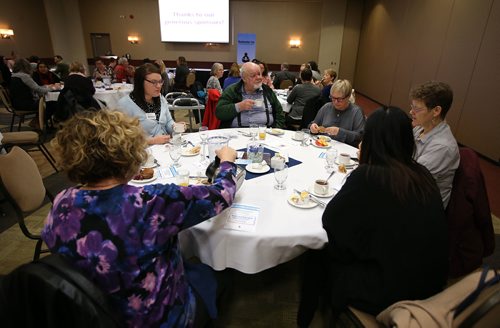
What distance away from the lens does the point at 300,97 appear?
471 cm

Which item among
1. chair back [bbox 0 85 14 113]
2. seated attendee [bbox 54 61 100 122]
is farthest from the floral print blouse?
chair back [bbox 0 85 14 113]

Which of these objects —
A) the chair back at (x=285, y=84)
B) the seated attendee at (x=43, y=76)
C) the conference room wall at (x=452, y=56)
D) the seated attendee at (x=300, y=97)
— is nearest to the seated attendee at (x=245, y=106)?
the seated attendee at (x=300, y=97)

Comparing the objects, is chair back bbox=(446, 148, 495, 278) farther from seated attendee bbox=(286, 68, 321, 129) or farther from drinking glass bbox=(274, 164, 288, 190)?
seated attendee bbox=(286, 68, 321, 129)

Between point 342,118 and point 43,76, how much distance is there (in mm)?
6526

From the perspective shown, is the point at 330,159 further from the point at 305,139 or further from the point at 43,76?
the point at 43,76

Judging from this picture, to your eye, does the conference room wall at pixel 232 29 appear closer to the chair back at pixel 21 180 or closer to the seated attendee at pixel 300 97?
the seated attendee at pixel 300 97

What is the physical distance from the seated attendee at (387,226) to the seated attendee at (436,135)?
0.63 meters

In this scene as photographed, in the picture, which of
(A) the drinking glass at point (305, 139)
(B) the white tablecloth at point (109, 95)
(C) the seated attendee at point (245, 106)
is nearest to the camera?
(A) the drinking glass at point (305, 139)

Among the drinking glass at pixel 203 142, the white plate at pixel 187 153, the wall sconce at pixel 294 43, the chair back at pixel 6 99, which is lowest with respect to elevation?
the chair back at pixel 6 99

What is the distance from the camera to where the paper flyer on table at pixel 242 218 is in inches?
53.5

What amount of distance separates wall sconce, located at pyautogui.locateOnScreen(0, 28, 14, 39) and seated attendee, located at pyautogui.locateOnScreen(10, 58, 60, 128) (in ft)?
20.2

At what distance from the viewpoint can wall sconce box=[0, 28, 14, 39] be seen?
379 inches

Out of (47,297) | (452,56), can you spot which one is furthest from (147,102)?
(452,56)

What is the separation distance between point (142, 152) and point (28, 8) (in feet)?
43.0
